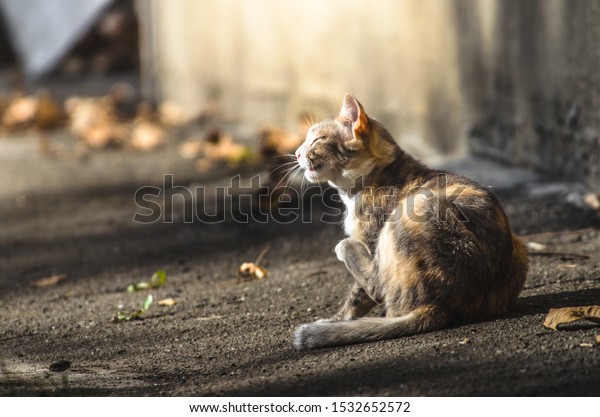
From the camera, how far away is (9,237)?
6.70m

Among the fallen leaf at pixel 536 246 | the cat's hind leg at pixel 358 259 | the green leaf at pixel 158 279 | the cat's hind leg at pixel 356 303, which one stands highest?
the cat's hind leg at pixel 358 259

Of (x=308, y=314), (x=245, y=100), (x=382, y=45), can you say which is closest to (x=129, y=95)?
(x=245, y=100)

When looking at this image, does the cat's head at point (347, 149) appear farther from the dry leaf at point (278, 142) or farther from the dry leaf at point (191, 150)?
the dry leaf at point (191, 150)

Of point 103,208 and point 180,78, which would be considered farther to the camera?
point 180,78

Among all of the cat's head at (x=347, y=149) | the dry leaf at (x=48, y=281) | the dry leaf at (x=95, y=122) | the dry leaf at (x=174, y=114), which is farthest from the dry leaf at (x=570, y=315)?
the dry leaf at (x=174, y=114)

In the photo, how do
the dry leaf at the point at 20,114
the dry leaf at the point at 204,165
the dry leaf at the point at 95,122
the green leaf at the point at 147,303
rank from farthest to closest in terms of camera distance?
the dry leaf at the point at 20,114 < the dry leaf at the point at 95,122 < the dry leaf at the point at 204,165 < the green leaf at the point at 147,303

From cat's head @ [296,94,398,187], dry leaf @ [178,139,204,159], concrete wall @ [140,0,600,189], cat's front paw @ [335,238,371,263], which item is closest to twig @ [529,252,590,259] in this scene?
concrete wall @ [140,0,600,189]

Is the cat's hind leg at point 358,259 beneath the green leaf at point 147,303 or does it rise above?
above

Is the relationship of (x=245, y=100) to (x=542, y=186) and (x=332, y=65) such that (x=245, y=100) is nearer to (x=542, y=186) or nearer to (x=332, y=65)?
(x=332, y=65)

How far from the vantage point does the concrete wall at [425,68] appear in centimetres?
584

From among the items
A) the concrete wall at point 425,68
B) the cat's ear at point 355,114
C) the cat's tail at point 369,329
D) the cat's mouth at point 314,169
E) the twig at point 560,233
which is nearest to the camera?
the cat's tail at point 369,329

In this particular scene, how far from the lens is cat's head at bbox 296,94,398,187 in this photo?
428cm

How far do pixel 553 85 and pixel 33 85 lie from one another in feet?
31.1

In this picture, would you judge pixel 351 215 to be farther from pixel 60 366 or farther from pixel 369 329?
pixel 60 366
